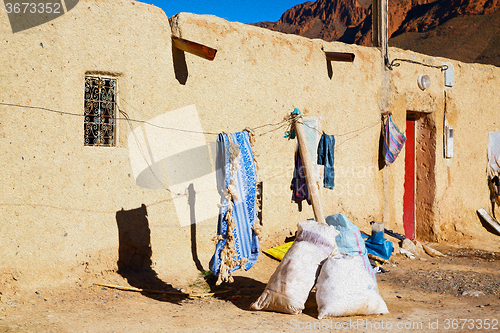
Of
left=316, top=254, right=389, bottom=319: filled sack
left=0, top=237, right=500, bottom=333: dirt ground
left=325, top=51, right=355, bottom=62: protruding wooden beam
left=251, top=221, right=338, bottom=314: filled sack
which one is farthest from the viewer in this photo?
left=325, top=51, right=355, bottom=62: protruding wooden beam

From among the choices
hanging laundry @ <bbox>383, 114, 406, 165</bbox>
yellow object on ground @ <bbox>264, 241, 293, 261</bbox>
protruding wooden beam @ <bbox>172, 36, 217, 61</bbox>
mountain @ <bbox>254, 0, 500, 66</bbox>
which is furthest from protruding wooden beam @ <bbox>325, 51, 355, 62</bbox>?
mountain @ <bbox>254, 0, 500, 66</bbox>

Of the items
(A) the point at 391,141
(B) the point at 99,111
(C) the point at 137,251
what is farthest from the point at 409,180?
(B) the point at 99,111

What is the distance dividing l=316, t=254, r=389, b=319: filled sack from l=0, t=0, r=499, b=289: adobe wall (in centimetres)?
169

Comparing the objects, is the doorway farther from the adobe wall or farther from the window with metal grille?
the window with metal grille

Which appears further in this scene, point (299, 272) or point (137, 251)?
point (137, 251)

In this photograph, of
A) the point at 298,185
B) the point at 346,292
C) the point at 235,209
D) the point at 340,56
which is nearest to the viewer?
the point at 346,292

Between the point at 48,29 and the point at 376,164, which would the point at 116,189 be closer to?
the point at 48,29

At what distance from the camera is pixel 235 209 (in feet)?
13.8

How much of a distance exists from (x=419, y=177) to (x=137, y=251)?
541 cm

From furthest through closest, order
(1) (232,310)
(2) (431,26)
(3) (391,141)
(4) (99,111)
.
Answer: (2) (431,26) < (3) (391,141) < (4) (99,111) < (1) (232,310)

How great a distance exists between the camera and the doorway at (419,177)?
7.90 meters

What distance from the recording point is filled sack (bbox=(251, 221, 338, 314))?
375 centimetres

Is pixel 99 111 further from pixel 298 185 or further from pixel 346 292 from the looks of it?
pixel 346 292

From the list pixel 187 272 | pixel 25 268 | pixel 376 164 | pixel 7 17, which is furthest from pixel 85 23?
pixel 376 164
